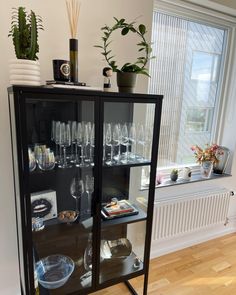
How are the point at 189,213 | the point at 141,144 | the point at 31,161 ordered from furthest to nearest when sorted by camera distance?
the point at 189,213, the point at 141,144, the point at 31,161

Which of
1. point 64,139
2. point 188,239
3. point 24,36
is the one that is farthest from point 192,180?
point 24,36

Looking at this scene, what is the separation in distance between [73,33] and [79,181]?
3.02 ft

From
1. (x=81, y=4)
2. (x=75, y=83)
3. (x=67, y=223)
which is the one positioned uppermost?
(x=81, y=4)

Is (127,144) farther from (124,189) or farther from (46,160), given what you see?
(46,160)

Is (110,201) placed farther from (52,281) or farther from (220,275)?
(220,275)

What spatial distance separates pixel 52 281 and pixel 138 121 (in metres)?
1.26

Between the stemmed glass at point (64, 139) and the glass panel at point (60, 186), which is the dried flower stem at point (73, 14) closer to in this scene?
the glass panel at point (60, 186)

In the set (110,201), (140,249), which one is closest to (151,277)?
(140,249)

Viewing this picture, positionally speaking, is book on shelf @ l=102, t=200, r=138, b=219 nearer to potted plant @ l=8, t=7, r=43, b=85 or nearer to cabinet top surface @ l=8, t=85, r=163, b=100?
cabinet top surface @ l=8, t=85, r=163, b=100

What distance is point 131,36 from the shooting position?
5.51 feet

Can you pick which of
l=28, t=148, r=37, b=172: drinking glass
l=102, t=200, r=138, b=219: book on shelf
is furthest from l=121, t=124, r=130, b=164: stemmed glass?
l=28, t=148, r=37, b=172: drinking glass

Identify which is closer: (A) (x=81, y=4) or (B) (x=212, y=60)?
(A) (x=81, y=4)

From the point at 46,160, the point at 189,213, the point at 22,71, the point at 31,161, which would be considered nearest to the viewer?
the point at 22,71

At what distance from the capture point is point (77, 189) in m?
1.53
